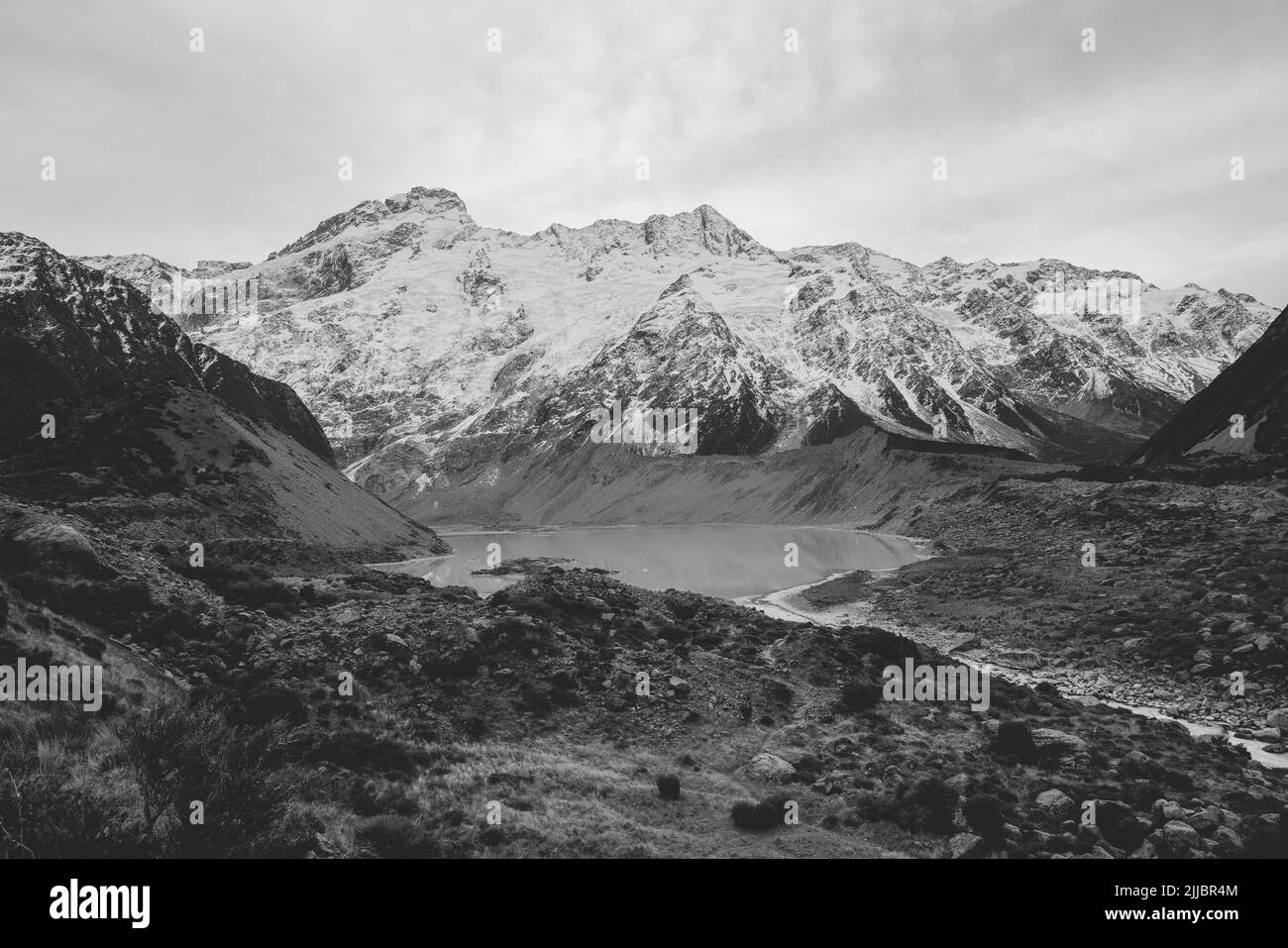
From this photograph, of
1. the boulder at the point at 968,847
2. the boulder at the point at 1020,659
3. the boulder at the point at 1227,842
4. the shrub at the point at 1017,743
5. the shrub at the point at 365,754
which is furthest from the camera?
the boulder at the point at 1020,659

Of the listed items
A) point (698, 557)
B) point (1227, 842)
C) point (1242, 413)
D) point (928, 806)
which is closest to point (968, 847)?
point (928, 806)

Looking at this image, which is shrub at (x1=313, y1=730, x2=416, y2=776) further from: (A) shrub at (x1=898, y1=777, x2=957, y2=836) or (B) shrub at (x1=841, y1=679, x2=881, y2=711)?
(B) shrub at (x1=841, y1=679, x2=881, y2=711)

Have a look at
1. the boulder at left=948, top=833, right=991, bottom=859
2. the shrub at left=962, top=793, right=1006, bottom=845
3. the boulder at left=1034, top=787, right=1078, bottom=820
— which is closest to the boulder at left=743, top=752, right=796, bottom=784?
the shrub at left=962, top=793, right=1006, bottom=845

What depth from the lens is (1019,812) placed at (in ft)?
65.8

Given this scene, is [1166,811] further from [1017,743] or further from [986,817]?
[1017,743]

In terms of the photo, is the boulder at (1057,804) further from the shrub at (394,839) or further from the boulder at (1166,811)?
the shrub at (394,839)

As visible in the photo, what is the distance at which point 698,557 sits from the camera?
354ft

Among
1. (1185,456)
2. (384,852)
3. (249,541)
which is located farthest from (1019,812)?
(1185,456)

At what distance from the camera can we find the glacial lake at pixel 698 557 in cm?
7838

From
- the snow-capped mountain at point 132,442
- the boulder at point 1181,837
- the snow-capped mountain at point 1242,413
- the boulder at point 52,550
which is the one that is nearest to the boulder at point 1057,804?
the boulder at point 1181,837
